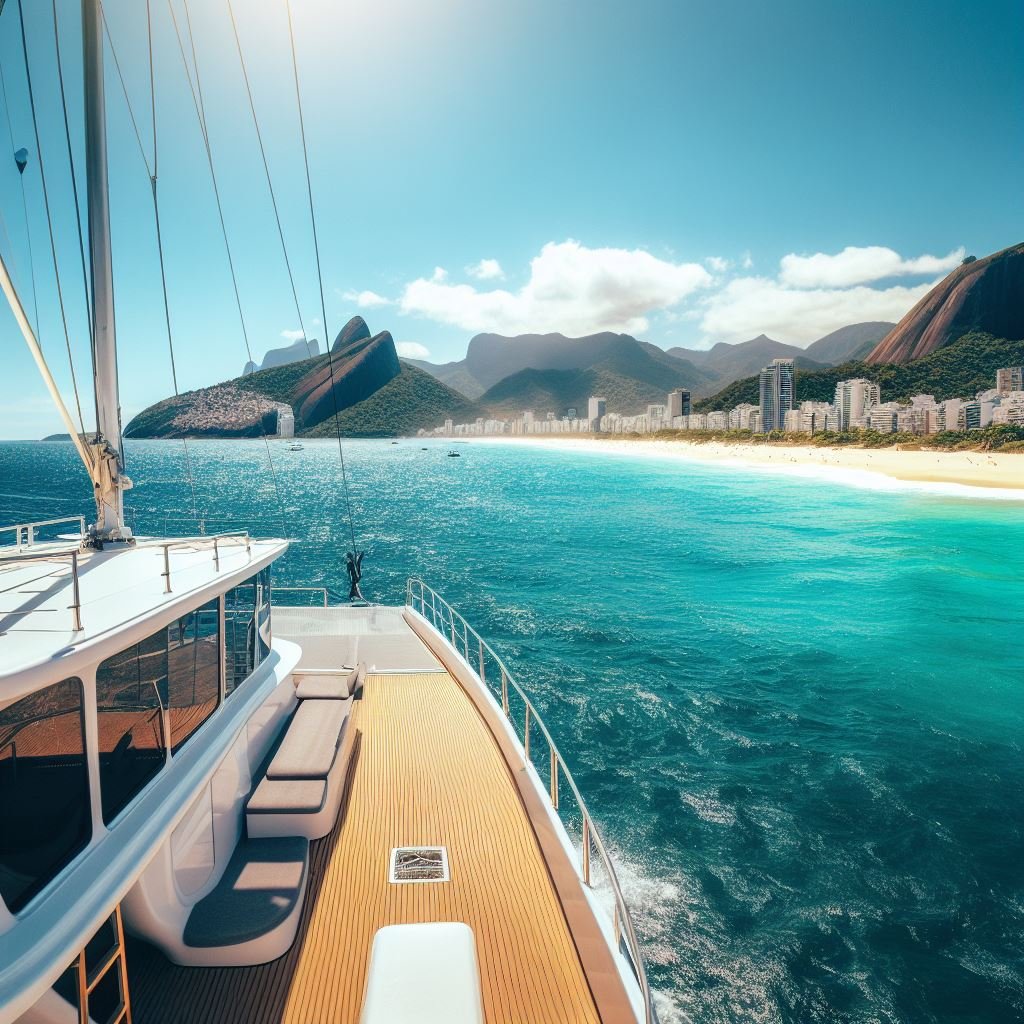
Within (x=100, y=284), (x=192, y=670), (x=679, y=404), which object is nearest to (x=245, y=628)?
(x=192, y=670)

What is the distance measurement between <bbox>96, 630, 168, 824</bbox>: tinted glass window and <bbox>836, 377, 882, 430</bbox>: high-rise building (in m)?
139

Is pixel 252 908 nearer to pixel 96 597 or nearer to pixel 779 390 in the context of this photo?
pixel 96 597

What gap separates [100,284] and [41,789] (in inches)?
200

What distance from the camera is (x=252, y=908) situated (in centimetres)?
438

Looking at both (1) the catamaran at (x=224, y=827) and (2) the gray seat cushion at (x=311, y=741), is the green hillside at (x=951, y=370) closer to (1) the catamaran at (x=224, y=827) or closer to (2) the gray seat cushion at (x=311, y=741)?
(2) the gray seat cushion at (x=311, y=741)

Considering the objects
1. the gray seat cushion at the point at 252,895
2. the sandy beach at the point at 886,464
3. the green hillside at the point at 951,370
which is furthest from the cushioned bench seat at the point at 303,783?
the green hillside at the point at 951,370

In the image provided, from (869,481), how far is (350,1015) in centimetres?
7606

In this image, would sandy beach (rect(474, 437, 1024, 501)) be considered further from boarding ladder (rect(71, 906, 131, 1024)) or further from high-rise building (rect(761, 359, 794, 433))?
boarding ladder (rect(71, 906, 131, 1024))

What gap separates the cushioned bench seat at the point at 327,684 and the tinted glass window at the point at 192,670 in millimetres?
2637

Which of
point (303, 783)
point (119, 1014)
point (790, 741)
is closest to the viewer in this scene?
point (119, 1014)

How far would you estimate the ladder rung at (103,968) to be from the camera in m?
3.04

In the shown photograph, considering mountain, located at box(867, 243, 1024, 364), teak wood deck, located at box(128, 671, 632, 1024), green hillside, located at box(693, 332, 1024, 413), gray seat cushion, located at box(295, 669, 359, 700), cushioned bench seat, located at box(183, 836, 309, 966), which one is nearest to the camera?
teak wood deck, located at box(128, 671, 632, 1024)

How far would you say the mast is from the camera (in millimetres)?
5773

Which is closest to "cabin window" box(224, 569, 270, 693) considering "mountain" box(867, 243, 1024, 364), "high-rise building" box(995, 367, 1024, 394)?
"high-rise building" box(995, 367, 1024, 394)
